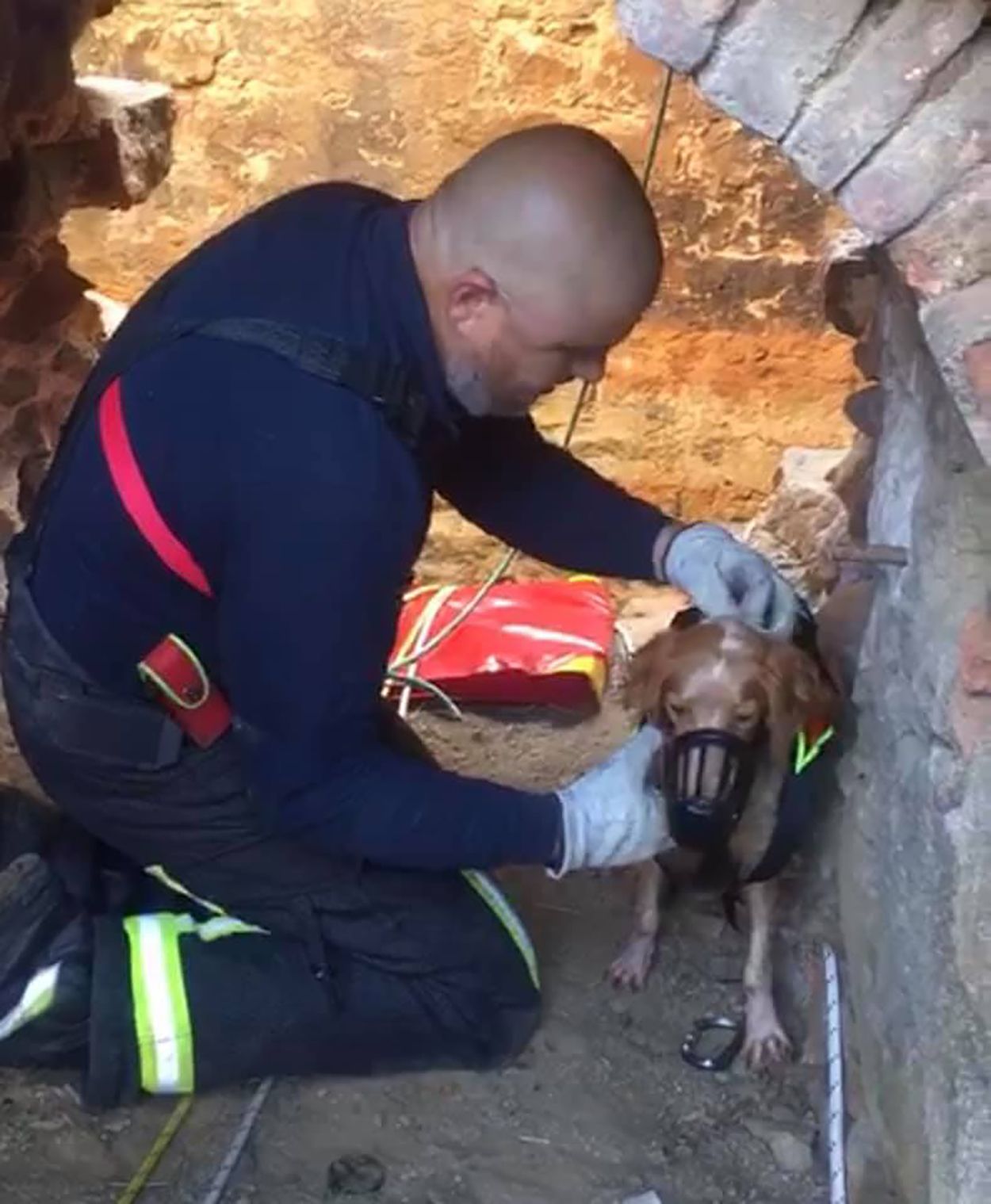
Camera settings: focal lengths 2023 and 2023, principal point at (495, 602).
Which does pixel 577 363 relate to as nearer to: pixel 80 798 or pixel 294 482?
pixel 294 482

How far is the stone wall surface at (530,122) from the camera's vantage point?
511 cm

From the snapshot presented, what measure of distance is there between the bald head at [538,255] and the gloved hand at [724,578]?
0.64 m

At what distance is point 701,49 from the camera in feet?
7.11

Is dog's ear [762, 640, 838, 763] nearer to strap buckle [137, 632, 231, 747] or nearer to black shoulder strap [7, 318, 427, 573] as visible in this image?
black shoulder strap [7, 318, 427, 573]

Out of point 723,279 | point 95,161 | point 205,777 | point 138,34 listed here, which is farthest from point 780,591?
point 138,34

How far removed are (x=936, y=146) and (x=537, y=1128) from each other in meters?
1.50

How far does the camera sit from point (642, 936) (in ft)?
10.5

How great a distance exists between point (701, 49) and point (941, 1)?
0.83ft

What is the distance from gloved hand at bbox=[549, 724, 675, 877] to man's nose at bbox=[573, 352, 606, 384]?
561mm

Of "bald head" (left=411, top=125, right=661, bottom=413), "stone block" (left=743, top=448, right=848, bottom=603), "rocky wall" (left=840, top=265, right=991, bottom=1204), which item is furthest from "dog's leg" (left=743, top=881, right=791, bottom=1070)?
"stone block" (left=743, top=448, right=848, bottom=603)

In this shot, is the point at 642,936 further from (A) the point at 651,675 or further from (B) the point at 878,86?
(B) the point at 878,86

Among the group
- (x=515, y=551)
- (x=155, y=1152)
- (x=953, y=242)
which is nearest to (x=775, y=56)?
(x=953, y=242)

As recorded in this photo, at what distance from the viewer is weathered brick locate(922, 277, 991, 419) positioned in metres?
2.10

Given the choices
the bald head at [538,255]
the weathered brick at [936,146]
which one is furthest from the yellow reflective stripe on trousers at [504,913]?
the weathered brick at [936,146]
